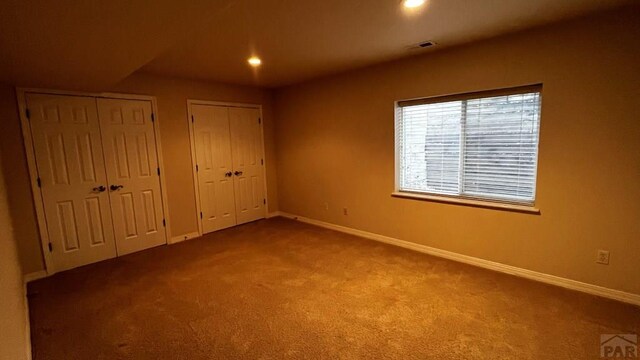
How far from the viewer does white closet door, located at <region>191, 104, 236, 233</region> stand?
14.4ft

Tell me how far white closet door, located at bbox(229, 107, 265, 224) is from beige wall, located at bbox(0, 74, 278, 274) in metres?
0.20

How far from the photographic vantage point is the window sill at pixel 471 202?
2.82m

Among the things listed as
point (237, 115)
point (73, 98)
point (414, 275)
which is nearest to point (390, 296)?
point (414, 275)

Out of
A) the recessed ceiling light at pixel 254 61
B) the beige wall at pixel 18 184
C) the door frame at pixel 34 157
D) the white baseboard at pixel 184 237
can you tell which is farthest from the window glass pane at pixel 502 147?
the beige wall at pixel 18 184

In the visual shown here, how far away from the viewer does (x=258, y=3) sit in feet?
6.47

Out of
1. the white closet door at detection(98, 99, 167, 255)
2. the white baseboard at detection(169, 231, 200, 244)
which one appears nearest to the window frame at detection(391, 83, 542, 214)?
the white baseboard at detection(169, 231, 200, 244)

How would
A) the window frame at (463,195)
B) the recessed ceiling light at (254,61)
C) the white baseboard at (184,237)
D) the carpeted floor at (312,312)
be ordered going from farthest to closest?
the white baseboard at (184,237)
the recessed ceiling light at (254,61)
the window frame at (463,195)
the carpeted floor at (312,312)

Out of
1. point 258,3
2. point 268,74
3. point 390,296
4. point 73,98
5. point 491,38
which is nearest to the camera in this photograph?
point 258,3

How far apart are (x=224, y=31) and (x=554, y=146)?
306cm

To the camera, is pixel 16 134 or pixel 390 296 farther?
pixel 16 134

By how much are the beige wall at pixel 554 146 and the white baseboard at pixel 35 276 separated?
3899mm

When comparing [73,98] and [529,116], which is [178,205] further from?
[529,116]

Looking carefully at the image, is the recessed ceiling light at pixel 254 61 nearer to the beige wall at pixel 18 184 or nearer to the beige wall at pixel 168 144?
the beige wall at pixel 168 144

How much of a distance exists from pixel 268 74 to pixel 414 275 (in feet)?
10.3
